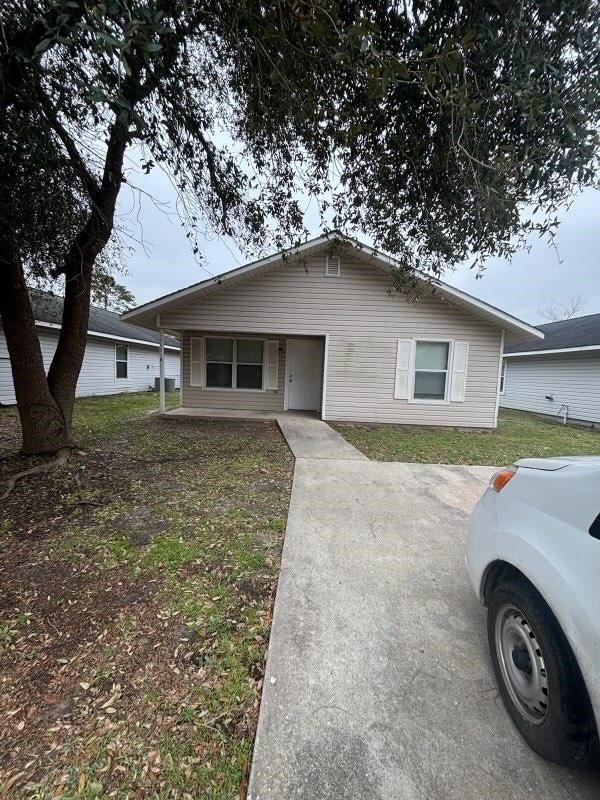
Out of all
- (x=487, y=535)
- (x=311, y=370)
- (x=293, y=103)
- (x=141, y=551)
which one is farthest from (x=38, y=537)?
(x=311, y=370)

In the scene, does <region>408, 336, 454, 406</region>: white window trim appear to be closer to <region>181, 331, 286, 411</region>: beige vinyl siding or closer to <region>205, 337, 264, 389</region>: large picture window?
<region>181, 331, 286, 411</region>: beige vinyl siding

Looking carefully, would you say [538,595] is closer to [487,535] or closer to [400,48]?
[487,535]

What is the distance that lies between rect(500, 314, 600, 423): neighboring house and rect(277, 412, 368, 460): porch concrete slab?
9.01 meters

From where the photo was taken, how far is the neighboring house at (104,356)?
36.0ft

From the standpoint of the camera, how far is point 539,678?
1.42 meters

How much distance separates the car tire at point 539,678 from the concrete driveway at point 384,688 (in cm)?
11

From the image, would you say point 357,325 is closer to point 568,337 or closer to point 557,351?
point 557,351

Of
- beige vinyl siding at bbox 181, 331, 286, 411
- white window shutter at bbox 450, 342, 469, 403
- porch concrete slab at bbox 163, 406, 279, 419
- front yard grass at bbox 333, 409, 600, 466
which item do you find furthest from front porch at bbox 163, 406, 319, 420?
white window shutter at bbox 450, 342, 469, 403

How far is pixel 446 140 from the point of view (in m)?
3.71

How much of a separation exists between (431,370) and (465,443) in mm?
2526

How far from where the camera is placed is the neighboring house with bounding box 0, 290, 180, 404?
1098cm

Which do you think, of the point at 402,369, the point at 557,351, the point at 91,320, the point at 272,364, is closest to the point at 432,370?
the point at 402,369

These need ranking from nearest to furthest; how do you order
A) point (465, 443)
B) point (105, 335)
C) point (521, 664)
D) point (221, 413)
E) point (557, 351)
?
point (521, 664)
point (465, 443)
point (221, 413)
point (557, 351)
point (105, 335)

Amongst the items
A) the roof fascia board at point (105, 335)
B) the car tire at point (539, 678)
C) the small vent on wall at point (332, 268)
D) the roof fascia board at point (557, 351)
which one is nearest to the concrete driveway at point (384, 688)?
the car tire at point (539, 678)
